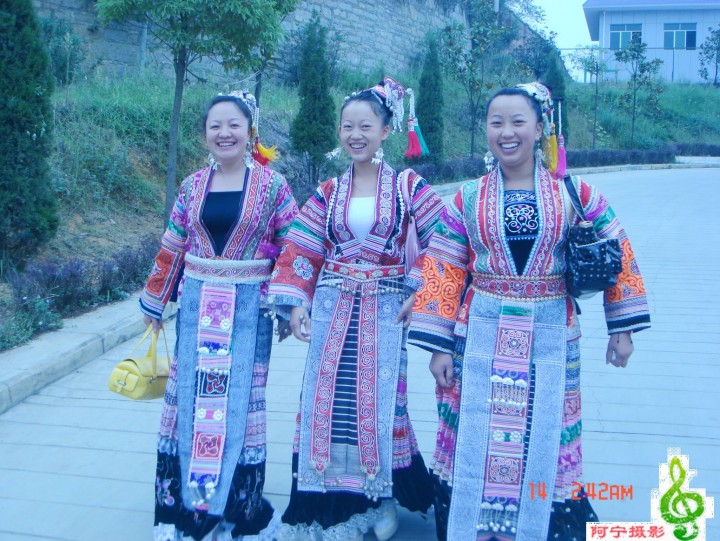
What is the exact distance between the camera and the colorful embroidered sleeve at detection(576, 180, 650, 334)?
2.85 metres

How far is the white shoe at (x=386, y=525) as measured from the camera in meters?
3.22

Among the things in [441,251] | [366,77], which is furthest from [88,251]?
[366,77]

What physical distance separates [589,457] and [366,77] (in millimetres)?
18058

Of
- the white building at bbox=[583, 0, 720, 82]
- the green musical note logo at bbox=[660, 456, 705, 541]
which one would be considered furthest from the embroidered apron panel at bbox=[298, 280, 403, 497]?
the white building at bbox=[583, 0, 720, 82]

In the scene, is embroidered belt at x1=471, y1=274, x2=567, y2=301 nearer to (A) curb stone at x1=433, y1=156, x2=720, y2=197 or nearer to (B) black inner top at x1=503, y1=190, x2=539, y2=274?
(B) black inner top at x1=503, y1=190, x2=539, y2=274

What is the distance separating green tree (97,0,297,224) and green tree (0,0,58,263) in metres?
1.04

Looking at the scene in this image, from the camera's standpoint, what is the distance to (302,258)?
3.27 meters

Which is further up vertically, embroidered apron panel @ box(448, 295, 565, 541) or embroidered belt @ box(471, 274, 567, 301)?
embroidered belt @ box(471, 274, 567, 301)

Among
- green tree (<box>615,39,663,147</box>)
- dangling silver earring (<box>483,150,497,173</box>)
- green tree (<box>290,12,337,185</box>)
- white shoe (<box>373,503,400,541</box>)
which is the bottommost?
white shoe (<box>373,503,400,541</box>)

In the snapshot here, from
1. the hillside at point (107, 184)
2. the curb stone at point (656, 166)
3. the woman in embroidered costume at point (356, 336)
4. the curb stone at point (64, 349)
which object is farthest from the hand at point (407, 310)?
the curb stone at point (656, 166)

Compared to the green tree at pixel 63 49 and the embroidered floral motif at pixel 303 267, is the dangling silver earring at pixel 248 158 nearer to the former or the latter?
the embroidered floral motif at pixel 303 267

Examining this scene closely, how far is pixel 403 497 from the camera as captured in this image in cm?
327

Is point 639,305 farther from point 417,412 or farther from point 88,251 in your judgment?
point 88,251

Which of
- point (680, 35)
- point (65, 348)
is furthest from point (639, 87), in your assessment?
point (65, 348)
